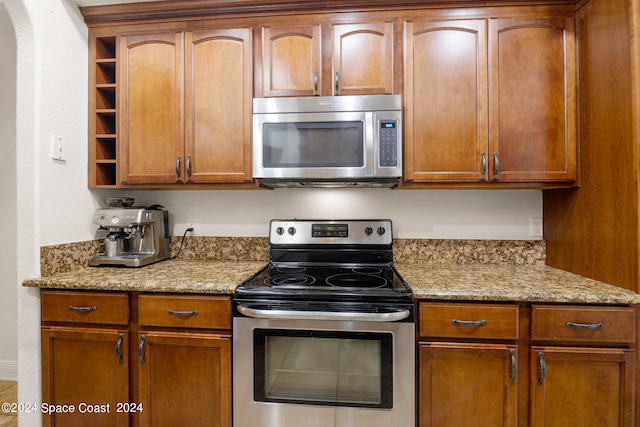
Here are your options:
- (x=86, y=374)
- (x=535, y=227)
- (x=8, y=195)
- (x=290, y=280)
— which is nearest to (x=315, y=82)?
(x=290, y=280)

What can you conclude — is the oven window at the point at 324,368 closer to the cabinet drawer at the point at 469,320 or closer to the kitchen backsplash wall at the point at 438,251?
the cabinet drawer at the point at 469,320

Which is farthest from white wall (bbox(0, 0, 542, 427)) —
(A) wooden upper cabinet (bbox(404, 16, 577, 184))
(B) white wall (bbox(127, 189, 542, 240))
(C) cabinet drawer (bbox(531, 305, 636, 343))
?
(C) cabinet drawer (bbox(531, 305, 636, 343))

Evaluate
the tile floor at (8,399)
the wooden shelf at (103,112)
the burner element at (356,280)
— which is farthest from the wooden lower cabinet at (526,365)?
the tile floor at (8,399)

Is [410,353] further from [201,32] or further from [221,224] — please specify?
Result: [201,32]

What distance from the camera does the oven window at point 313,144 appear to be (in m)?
1.66

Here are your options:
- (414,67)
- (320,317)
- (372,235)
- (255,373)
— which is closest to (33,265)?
(255,373)

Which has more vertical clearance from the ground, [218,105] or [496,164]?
[218,105]

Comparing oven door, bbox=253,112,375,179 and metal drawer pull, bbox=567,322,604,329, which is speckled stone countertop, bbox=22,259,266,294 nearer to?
oven door, bbox=253,112,375,179

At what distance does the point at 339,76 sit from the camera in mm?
1715

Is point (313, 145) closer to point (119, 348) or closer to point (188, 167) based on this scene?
point (188, 167)

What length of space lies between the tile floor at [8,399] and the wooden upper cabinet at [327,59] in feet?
8.03

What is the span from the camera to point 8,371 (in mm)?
2363

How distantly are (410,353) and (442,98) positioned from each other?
1258 millimetres

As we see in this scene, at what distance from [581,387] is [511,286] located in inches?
18.0
